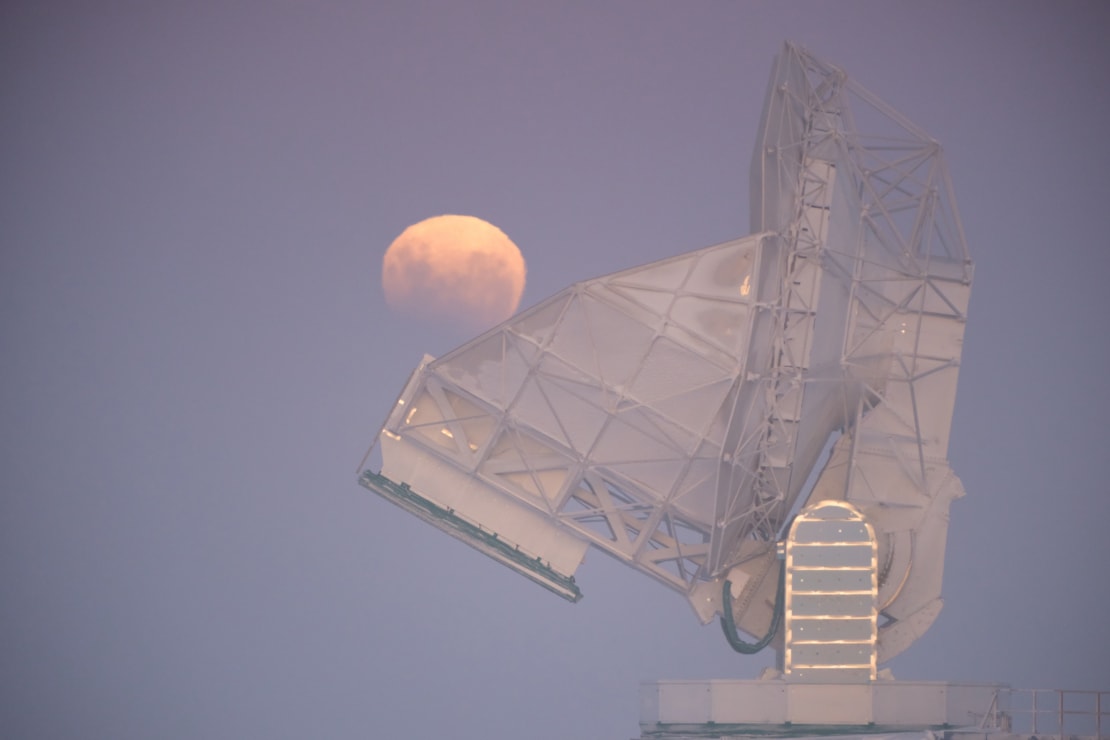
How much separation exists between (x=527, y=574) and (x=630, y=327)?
6879 millimetres

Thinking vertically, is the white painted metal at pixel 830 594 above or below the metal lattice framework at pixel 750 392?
below

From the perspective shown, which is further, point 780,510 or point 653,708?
point 780,510

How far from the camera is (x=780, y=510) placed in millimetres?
39781

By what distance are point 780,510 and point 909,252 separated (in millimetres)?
7229

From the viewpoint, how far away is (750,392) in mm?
37000

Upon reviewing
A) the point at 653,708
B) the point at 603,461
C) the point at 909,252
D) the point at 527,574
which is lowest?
the point at 653,708

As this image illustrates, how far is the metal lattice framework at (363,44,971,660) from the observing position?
122ft

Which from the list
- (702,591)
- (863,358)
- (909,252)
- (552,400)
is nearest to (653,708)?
(702,591)

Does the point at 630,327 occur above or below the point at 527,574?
above

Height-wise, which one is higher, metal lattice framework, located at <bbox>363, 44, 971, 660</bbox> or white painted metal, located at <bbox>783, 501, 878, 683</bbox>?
metal lattice framework, located at <bbox>363, 44, 971, 660</bbox>

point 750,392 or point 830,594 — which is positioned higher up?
point 750,392

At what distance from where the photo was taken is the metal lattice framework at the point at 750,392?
122 feet

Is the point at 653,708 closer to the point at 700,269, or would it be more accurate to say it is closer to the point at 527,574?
the point at 527,574

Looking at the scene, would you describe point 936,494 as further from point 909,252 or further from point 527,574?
point 527,574
